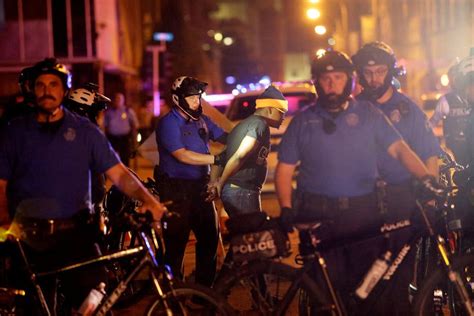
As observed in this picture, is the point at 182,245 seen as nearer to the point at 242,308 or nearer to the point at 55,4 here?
the point at 242,308

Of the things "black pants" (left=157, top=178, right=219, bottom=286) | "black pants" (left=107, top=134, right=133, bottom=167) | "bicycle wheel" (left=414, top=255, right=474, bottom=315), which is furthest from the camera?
"black pants" (left=107, top=134, right=133, bottom=167)

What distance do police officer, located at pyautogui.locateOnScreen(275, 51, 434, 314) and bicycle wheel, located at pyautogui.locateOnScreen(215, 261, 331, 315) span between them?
0.23 meters

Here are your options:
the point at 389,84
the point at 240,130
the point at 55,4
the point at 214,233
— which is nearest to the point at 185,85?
the point at 240,130

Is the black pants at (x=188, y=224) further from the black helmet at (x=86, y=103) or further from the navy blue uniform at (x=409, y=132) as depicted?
the navy blue uniform at (x=409, y=132)

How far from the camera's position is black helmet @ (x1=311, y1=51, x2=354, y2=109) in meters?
5.46

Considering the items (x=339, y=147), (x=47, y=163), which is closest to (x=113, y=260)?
(x=47, y=163)

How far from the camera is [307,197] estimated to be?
5562 millimetres

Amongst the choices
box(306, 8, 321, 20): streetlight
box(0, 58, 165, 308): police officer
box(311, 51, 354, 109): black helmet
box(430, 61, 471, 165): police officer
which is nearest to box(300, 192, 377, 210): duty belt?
box(311, 51, 354, 109): black helmet

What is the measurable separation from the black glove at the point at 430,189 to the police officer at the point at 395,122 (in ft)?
1.41

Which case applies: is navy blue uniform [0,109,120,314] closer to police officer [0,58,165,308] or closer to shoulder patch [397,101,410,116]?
police officer [0,58,165,308]

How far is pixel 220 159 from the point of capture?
7125 millimetres

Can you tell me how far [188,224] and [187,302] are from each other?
75.8 inches

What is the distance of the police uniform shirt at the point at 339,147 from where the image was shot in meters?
5.45

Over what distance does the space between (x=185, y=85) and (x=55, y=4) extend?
30.4 m
